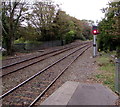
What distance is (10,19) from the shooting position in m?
19.0

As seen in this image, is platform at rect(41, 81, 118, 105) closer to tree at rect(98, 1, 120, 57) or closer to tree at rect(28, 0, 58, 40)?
tree at rect(98, 1, 120, 57)

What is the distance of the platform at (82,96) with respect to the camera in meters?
4.35

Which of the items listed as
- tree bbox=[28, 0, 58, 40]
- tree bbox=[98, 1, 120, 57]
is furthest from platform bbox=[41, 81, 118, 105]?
tree bbox=[28, 0, 58, 40]

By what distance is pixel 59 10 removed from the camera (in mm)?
30250

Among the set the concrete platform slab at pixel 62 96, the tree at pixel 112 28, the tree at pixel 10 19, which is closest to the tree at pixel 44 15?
the tree at pixel 10 19

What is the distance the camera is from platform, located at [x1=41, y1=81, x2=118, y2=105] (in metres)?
4.35

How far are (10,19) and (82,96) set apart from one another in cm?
1664

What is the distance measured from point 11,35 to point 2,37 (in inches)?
45.7

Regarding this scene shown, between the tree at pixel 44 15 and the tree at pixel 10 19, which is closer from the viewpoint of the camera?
the tree at pixel 10 19

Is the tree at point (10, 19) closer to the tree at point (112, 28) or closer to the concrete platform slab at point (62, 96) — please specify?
the tree at point (112, 28)

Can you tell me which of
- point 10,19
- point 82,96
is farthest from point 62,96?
point 10,19

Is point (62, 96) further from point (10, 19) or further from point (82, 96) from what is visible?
point (10, 19)

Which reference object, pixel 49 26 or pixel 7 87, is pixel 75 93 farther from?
pixel 49 26

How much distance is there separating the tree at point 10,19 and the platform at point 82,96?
582 inches
